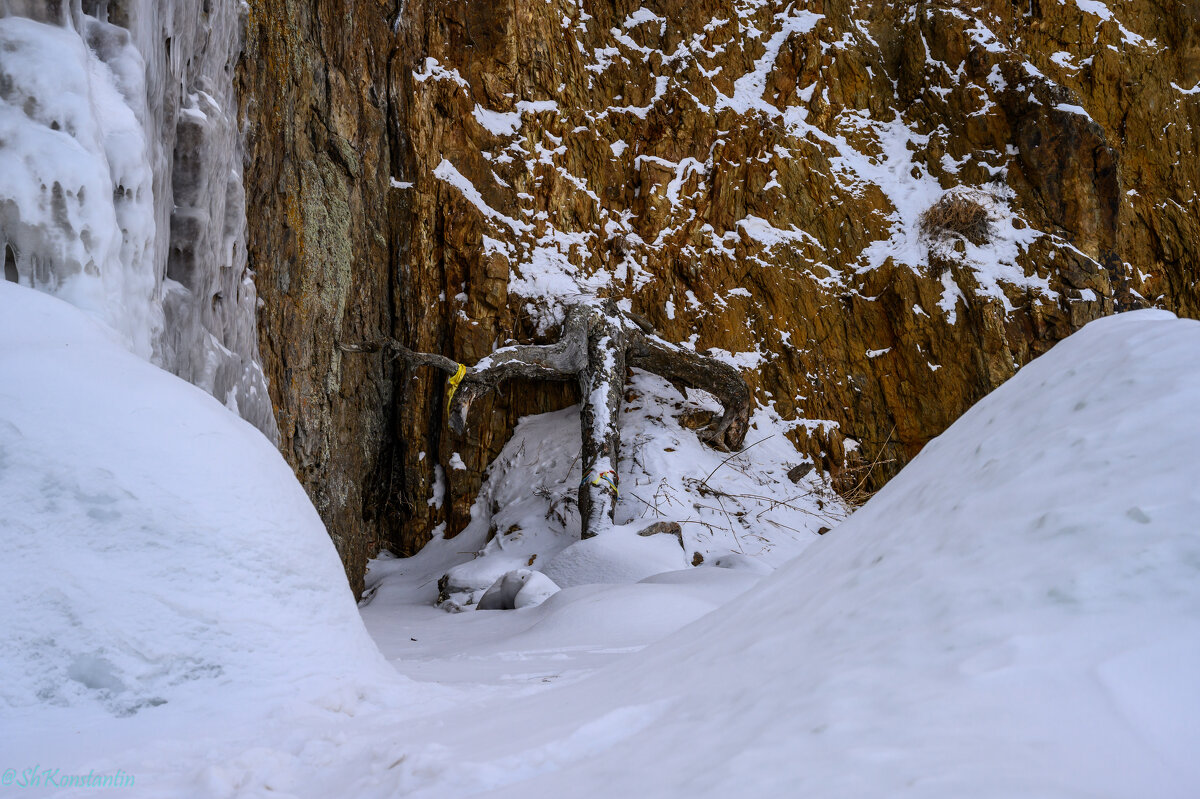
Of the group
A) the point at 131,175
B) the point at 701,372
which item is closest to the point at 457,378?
the point at 701,372

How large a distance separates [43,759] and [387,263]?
238 inches

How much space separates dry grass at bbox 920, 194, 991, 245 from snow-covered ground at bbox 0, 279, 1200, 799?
686cm

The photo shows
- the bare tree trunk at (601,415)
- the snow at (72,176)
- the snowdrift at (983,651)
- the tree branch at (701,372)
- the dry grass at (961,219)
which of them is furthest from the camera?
the dry grass at (961,219)

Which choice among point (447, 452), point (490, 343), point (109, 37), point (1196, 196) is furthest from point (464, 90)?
point (1196, 196)

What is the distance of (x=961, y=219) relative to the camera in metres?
8.24

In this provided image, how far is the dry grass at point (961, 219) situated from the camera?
8219 mm

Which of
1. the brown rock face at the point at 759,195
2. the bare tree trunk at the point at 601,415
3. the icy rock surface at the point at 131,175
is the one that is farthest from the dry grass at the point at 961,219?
the icy rock surface at the point at 131,175

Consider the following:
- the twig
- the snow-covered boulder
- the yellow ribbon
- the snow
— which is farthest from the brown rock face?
the snow

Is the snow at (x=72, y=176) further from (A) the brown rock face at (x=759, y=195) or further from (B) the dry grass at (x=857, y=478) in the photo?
(B) the dry grass at (x=857, y=478)

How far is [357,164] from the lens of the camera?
6.63 m

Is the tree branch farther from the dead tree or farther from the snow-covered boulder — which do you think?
the snow-covered boulder

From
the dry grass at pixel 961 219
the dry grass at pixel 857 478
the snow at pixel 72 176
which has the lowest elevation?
the dry grass at pixel 857 478

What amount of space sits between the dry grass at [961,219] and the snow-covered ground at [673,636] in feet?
22.5

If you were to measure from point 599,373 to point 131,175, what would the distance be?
167 inches
